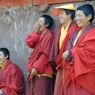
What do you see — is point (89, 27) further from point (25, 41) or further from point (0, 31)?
point (0, 31)

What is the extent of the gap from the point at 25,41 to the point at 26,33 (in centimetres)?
14

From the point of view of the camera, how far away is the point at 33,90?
25.1 feet

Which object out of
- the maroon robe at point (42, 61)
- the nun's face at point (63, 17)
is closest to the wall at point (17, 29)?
the maroon robe at point (42, 61)

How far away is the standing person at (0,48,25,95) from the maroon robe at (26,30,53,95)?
1.64 feet

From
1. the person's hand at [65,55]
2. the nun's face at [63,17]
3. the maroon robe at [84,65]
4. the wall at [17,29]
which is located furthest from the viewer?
the wall at [17,29]

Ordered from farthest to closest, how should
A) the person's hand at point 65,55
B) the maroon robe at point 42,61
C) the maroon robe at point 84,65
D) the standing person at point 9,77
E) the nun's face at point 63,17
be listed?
the standing person at point 9,77 → the maroon robe at point 42,61 → the nun's face at point 63,17 → the person's hand at point 65,55 → the maroon robe at point 84,65

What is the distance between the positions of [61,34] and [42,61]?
58cm

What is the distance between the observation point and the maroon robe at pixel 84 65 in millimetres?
6367

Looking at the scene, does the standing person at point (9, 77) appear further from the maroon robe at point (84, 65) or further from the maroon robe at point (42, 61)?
the maroon robe at point (84, 65)

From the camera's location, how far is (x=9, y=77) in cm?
809

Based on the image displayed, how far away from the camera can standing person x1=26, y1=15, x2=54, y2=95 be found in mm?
7410

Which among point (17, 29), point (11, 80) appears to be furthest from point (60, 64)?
point (17, 29)

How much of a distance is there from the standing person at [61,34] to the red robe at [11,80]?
1.10 metres

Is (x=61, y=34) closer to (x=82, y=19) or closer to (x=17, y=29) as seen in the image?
(x=82, y=19)
